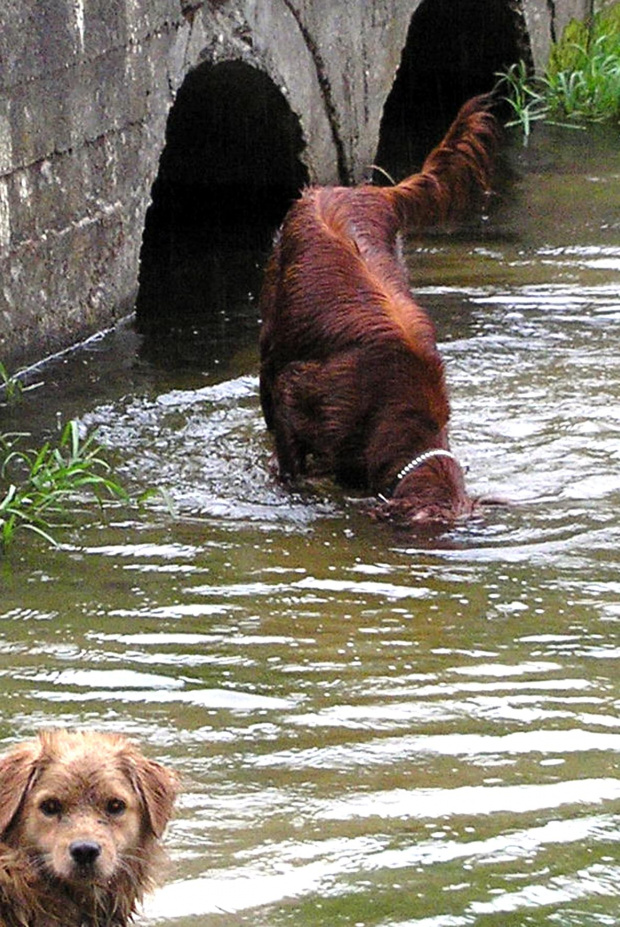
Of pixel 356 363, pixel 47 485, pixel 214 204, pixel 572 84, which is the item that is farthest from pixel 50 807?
pixel 572 84

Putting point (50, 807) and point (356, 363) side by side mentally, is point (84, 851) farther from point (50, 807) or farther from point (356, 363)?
point (356, 363)

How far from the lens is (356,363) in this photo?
7039mm

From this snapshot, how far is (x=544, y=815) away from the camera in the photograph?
410cm

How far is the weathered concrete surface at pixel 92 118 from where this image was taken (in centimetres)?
778

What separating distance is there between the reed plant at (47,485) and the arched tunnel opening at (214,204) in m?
1.92

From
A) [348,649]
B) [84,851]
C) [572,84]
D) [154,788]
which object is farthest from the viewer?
[572,84]

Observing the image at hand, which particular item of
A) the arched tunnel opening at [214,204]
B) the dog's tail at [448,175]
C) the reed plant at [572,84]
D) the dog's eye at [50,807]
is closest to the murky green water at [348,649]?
the dog's eye at [50,807]

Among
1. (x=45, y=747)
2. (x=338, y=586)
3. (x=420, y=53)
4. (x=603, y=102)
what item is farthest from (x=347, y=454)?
(x=420, y=53)

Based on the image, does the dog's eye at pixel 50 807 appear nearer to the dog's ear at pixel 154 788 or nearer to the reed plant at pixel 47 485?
the dog's ear at pixel 154 788

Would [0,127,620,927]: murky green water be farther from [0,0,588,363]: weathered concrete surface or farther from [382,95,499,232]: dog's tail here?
[382,95,499,232]: dog's tail

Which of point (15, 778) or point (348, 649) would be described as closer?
point (15, 778)

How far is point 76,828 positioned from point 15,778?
0.17 meters

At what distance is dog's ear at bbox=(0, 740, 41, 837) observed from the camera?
3.48 meters

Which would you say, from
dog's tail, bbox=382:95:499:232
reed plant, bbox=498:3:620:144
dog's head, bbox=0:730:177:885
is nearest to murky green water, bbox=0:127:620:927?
dog's head, bbox=0:730:177:885
